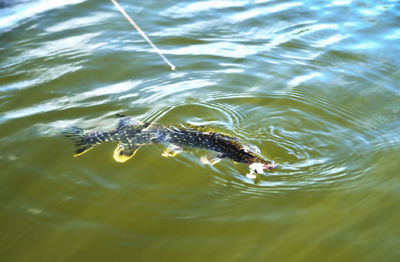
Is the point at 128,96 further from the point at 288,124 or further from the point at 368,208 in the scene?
the point at 368,208

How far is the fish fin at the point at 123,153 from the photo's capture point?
12.8ft

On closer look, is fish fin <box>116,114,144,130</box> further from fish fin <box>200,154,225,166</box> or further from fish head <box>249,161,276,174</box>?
fish head <box>249,161,276,174</box>

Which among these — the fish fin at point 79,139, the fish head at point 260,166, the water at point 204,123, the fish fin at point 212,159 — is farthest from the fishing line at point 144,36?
the fish head at point 260,166

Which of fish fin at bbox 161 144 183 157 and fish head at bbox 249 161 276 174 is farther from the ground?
fish fin at bbox 161 144 183 157

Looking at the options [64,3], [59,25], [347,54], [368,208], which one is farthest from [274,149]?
[64,3]

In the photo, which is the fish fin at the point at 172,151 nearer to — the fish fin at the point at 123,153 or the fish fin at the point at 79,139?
the fish fin at the point at 123,153

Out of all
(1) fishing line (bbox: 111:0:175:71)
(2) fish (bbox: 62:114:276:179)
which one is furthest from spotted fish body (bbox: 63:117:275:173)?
(1) fishing line (bbox: 111:0:175:71)

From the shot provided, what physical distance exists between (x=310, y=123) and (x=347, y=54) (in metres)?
2.14

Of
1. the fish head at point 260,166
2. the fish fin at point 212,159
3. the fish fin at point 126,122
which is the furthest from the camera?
the fish fin at point 126,122

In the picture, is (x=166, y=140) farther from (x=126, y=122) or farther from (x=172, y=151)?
(x=126, y=122)

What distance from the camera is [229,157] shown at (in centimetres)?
374

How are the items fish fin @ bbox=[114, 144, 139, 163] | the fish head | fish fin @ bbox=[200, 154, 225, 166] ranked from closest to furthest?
the fish head, fish fin @ bbox=[200, 154, 225, 166], fish fin @ bbox=[114, 144, 139, 163]

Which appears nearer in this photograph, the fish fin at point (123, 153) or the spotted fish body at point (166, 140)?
the spotted fish body at point (166, 140)

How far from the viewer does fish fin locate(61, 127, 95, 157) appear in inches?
156
